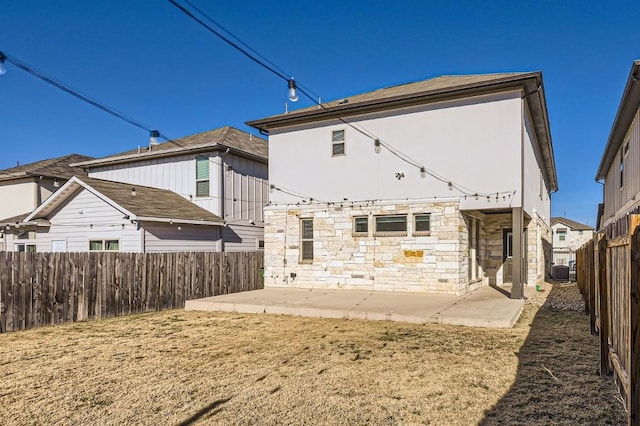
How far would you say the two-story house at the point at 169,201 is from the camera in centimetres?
1387

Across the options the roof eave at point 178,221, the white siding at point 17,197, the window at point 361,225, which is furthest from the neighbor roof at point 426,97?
the white siding at point 17,197

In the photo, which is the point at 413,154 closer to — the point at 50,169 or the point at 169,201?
the point at 169,201

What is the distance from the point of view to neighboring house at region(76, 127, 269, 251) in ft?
54.6

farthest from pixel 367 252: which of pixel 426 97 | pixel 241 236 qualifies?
pixel 241 236

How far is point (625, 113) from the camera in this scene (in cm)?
1135

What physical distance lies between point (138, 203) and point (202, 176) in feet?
10.5

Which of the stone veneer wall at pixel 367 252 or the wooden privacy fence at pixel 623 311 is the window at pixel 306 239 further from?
the wooden privacy fence at pixel 623 311

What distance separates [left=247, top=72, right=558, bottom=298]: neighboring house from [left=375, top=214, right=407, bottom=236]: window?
3 centimetres

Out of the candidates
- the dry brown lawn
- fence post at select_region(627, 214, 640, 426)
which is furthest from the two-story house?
fence post at select_region(627, 214, 640, 426)

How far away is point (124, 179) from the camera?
1858cm

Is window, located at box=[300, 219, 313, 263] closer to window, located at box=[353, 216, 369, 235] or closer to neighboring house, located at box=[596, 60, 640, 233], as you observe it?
window, located at box=[353, 216, 369, 235]

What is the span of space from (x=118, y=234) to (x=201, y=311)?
452cm

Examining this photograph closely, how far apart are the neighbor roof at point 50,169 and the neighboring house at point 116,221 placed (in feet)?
16.3

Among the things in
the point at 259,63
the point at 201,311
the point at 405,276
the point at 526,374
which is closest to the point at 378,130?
the point at 405,276
